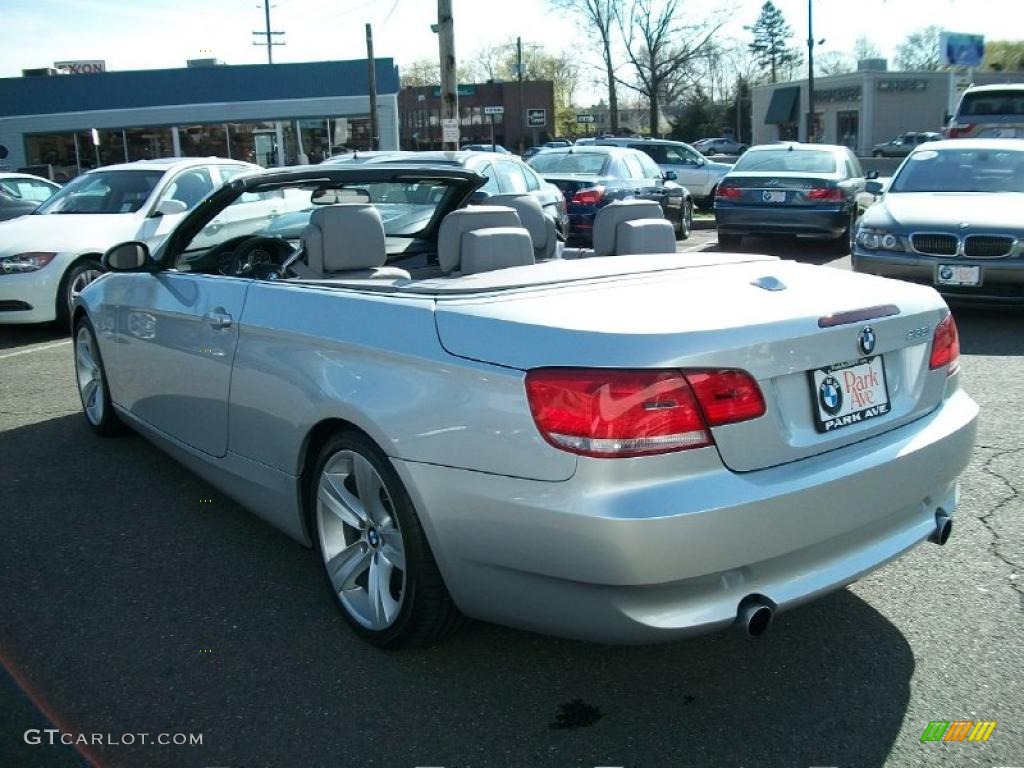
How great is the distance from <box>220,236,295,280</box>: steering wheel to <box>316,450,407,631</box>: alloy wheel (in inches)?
57.8

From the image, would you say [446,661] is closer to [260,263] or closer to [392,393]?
[392,393]

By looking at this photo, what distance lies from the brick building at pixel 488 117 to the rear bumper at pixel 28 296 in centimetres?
6013

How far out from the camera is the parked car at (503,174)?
25.5ft

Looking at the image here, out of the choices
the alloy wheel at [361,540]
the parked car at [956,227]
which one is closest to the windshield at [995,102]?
the parked car at [956,227]

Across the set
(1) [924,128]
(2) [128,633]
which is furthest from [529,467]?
(1) [924,128]

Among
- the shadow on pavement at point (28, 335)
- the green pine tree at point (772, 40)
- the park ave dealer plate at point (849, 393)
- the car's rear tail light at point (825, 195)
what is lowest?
the shadow on pavement at point (28, 335)

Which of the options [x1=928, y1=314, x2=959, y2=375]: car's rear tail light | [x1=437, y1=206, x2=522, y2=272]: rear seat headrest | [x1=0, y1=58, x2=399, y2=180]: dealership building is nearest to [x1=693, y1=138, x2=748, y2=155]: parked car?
[x1=0, y1=58, x2=399, y2=180]: dealership building

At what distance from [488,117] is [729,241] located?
2325 inches

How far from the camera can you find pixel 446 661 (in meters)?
3.07

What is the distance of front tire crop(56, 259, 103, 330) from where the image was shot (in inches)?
359

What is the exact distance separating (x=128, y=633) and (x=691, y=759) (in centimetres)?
195

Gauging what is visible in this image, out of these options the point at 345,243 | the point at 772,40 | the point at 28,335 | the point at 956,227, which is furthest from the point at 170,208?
the point at 772,40

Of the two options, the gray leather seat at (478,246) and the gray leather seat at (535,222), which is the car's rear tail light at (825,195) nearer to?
the gray leather seat at (535,222)

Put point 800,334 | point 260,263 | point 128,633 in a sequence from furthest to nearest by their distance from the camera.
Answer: point 260,263, point 128,633, point 800,334
